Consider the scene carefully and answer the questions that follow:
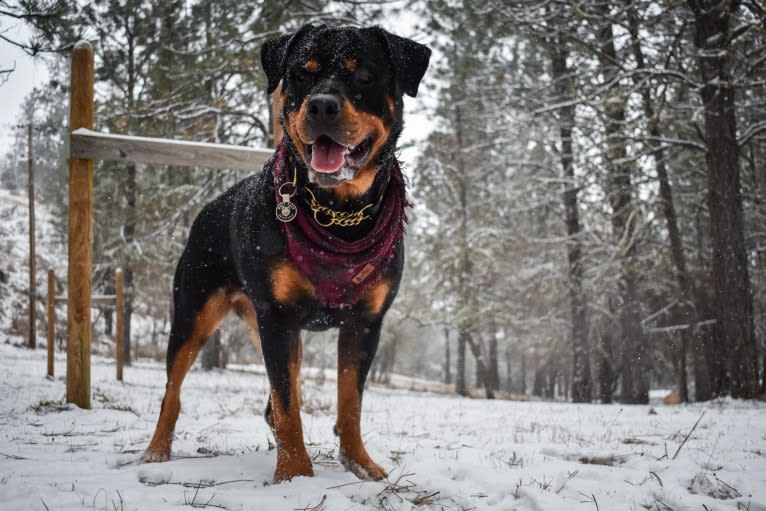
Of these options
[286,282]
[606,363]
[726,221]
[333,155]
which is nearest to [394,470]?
[286,282]

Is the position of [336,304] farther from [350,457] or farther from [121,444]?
[121,444]

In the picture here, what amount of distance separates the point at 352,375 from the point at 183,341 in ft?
3.54

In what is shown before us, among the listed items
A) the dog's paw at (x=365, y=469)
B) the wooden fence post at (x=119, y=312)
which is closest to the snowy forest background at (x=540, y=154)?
the wooden fence post at (x=119, y=312)

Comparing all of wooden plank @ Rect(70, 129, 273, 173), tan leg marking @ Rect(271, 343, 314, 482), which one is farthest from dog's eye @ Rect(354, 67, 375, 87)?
wooden plank @ Rect(70, 129, 273, 173)

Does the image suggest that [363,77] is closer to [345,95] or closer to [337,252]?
[345,95]

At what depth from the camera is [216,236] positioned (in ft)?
10.7

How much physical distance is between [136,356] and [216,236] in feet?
76.6

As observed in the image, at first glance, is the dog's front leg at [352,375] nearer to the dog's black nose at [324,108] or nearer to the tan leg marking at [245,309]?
the tan leg marking at [245,309]

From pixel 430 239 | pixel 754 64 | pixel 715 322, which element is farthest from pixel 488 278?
pixel 754 64

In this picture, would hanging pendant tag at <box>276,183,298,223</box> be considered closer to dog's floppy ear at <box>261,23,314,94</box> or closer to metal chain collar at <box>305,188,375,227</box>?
metal chain collar at <box>305,188,375,227</box>

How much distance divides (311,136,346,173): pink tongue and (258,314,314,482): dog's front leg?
28.1 inches

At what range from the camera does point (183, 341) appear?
123 inches

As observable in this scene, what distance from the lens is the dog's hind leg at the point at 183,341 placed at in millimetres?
3023

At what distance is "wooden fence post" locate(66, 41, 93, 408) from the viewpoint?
4.97 m
